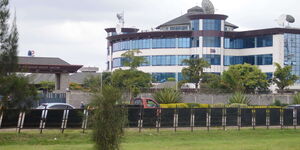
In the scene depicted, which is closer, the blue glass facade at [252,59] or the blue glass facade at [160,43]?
the blue glass facade at [252,59]

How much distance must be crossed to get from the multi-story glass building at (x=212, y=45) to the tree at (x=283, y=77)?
20.9 feet

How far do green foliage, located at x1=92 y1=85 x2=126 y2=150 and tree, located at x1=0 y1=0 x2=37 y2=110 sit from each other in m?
8.44

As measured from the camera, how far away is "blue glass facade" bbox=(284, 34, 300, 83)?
289ft

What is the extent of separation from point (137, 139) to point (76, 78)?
8305 centimetres

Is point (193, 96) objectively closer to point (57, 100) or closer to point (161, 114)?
point (57, 100)

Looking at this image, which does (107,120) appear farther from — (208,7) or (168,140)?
(208,7)

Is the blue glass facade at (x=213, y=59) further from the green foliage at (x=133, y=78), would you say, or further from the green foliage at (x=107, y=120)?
the green foliage at (x=107, y=120)

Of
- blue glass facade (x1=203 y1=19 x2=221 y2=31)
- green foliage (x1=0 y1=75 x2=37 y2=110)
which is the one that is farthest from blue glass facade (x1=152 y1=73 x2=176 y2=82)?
green foliage (x1=0 y1=75 x2=37 y2=110)

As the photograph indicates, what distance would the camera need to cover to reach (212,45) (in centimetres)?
9025

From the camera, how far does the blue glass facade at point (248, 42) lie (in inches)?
3526

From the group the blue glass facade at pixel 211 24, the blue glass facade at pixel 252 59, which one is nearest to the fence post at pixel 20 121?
the blue glass facade at pixel 211 24

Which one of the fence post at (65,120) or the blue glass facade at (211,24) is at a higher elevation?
the blue glass facade at (211,24)

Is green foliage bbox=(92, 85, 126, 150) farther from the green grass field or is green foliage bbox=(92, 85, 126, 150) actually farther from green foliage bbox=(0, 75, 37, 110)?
green foliage bbox=(0, 75, 37, 110)

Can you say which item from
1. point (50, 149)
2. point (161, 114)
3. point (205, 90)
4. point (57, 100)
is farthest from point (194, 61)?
point (50, 149)
